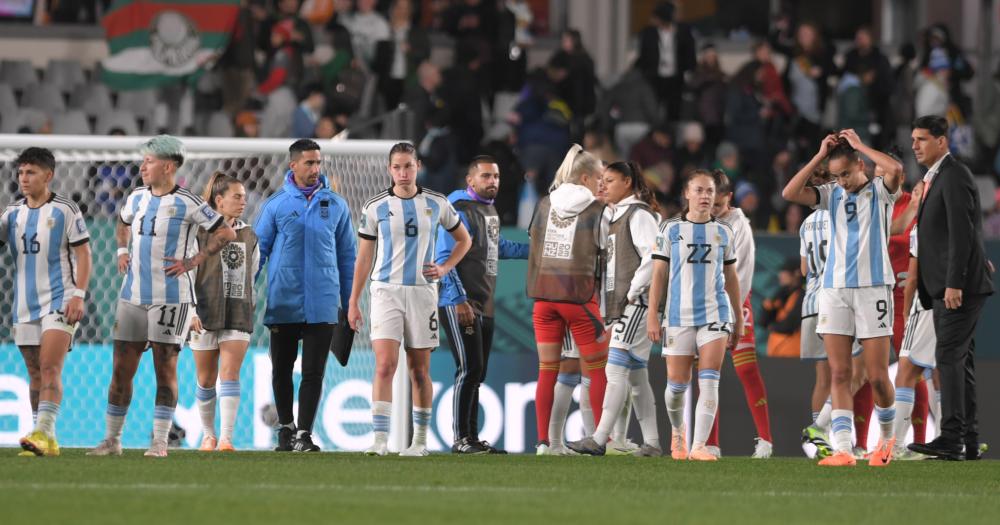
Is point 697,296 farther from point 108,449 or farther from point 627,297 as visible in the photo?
point 108,449

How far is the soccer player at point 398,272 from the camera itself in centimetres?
980

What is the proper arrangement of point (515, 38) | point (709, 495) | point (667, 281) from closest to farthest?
point (709, 495) → point (667, 281) → point (515, 38)

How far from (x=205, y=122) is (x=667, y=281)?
9425 mm

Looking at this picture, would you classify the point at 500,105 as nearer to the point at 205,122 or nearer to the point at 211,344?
the point at 205,122

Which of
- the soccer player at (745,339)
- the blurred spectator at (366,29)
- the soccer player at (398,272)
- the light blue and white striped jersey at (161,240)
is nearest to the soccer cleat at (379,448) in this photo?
the soccer player at (398,272)

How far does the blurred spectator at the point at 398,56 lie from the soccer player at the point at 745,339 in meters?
7.76

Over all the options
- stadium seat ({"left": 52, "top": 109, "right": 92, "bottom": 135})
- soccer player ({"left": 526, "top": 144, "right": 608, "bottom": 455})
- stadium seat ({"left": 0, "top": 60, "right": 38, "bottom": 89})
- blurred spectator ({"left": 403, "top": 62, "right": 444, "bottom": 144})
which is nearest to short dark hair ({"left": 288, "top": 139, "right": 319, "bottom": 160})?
soccer player ({"left": 526, "top": 144, "right": 608, "bottom": 455})

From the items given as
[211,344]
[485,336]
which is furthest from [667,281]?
[211,344]

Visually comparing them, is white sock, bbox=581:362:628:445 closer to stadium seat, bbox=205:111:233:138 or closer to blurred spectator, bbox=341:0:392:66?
stadium seat, bbox=205:111:233:138

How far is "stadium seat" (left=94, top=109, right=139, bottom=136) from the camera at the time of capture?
1734 centimetres

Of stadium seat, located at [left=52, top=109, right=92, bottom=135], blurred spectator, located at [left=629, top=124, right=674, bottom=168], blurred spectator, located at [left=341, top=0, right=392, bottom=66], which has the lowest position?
blurred spectator, located at [left=629, top=124, right=674, bottom=168]

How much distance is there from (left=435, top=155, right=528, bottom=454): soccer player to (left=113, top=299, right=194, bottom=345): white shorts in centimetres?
195

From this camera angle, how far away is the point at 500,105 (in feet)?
62.7

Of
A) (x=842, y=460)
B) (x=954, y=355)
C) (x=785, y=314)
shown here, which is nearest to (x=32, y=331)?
(x=842, y=460)
